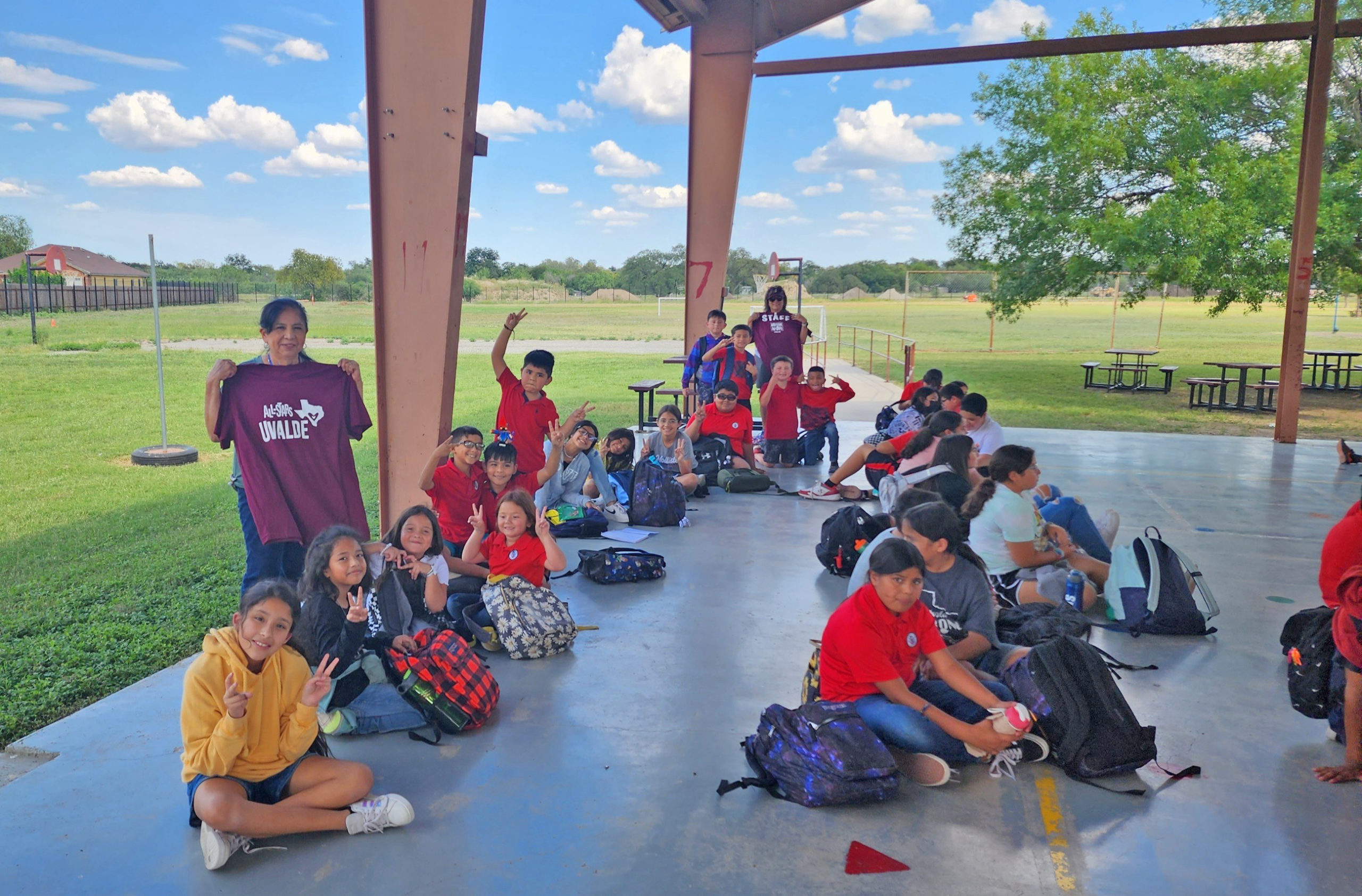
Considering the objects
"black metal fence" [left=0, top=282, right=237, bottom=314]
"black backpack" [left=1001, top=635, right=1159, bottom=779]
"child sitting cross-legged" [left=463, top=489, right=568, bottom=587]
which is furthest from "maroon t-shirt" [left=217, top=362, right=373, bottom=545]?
"black metal fence" [left=0, top=282, right=237, bottom=314]

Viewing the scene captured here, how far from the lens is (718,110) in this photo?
13.1 meters

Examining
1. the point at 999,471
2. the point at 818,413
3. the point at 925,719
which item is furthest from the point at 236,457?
the point at 818,413

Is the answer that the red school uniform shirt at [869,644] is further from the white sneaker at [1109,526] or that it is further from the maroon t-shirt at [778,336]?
the maroon t-shirt at [778,336]

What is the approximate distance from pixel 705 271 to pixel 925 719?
33.3 ft

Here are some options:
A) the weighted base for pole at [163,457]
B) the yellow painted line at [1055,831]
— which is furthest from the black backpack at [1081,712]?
the weighted base for pole at [163,457]

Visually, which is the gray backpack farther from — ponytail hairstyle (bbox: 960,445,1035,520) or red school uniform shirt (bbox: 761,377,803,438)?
red school uniform shirt (bbox: 761,377,803,438)

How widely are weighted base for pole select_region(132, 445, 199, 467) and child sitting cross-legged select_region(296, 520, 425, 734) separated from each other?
905 centimetres

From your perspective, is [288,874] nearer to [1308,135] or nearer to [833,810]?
[833,810]

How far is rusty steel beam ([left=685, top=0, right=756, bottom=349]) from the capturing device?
42.9 feet

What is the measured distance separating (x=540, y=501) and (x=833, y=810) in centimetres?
476

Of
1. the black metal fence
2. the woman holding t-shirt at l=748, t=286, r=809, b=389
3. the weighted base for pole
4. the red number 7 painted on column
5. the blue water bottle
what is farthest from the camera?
the black metal fence

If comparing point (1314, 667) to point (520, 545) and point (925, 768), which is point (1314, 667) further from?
point (520, 545)

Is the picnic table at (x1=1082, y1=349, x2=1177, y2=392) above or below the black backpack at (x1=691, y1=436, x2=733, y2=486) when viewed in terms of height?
above

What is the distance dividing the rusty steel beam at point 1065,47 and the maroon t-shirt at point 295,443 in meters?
9.92
